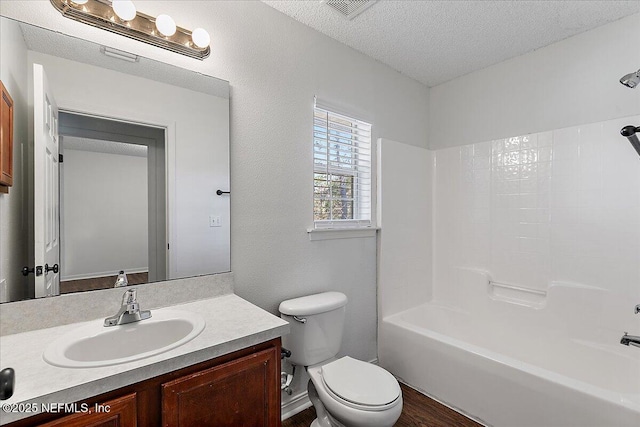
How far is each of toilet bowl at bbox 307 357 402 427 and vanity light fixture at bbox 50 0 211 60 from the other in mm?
1782

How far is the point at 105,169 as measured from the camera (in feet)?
4.41

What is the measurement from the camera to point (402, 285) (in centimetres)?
268

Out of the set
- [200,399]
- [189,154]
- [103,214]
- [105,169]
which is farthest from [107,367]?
[189,154]

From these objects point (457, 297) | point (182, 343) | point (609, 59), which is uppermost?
point (609, 59)

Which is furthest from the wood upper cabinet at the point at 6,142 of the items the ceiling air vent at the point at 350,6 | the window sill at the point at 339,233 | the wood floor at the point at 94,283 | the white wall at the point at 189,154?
the ceiling air vent at the point at 350,6

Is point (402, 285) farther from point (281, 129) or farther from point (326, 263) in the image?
point (281, 129)

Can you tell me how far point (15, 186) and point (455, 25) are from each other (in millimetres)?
2472

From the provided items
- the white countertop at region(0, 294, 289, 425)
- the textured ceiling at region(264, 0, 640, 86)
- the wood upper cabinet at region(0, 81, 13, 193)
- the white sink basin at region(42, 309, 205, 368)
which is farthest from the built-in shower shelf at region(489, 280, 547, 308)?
the wood upper cabinet at region(0, 81, 13, 193)

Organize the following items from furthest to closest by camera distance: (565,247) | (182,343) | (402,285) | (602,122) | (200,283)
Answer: (402,285)
(565,247)
(602,122)
(200,283)
(182,343)

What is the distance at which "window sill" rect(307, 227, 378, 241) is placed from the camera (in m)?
2.08

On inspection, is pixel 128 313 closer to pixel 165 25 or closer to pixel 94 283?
pixel 94 283

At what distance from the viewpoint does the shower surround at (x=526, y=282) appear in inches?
71.7

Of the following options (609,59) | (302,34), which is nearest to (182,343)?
(302,34)

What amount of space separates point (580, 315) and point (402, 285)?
3.95 ft
